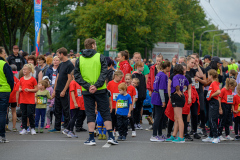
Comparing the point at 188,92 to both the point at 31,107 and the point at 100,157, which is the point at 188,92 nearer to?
the point at 100,157

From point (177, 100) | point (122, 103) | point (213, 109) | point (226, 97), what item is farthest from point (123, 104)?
point (226, 97)

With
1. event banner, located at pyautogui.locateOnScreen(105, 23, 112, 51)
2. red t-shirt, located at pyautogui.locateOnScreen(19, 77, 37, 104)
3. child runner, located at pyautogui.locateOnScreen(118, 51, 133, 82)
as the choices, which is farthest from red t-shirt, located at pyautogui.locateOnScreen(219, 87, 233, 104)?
event banner, located at pyautogui.locateOnScreen(105, 23, 112, 51)

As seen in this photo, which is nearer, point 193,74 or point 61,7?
point 193,74

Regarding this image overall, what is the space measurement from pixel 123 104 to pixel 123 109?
4.5 inches

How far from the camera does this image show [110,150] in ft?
27.9

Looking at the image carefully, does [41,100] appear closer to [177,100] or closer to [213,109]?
[177,100]

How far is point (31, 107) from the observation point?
1092cm

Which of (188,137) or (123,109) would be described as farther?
(188,137)

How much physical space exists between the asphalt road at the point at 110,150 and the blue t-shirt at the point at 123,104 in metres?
0.69

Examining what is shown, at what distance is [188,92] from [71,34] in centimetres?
4323

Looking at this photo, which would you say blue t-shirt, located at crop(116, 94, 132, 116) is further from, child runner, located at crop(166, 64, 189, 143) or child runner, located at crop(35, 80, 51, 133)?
child runner, located at crop(35, 80, 51, 133)

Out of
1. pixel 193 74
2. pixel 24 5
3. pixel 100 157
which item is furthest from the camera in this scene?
pixel 24 5

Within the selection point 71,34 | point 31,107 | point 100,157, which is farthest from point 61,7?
point 100,157

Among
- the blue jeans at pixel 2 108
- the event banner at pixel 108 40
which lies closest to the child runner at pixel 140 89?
the blue jeans at pixel 2 108
